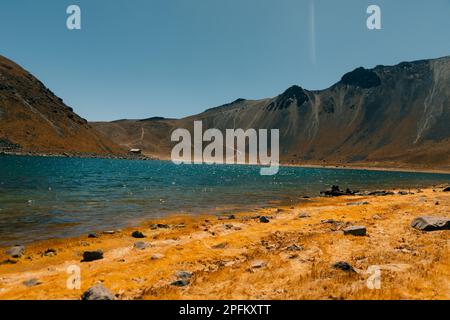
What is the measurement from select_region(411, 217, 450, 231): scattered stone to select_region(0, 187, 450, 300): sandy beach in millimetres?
614

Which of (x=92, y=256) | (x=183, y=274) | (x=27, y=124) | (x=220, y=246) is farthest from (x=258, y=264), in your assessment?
(x=27, y=124)

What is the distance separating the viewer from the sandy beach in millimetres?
11086

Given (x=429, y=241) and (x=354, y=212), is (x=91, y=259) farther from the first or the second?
(x=354, y=212)

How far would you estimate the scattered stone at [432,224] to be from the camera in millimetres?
19188

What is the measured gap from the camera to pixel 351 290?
35.1ft

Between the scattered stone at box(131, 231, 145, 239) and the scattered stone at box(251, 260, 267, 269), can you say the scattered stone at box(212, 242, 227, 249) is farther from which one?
the scattered stone at box(131, 231, 145, 239)

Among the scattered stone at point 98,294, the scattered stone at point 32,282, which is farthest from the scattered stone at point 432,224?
the scattered stone at point 32,282

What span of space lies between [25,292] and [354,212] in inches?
1022

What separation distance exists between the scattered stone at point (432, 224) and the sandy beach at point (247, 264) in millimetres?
614

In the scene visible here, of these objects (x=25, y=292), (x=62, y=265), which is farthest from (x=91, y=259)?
(x=25, y=292)

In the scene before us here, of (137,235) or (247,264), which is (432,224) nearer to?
(247,264)

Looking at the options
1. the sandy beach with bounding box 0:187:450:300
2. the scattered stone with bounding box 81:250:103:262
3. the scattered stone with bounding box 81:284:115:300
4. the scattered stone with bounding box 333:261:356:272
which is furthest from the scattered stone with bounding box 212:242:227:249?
the scattered stone with bounding box 81:284:115:300

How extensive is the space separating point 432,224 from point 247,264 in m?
12.0
